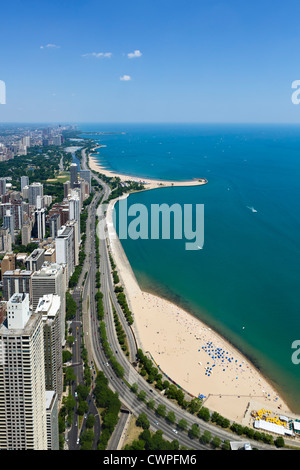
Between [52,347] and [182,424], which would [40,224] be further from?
[182,424]

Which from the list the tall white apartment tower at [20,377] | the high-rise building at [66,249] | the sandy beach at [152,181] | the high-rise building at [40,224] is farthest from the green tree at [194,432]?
the sandy beach at [152,181]

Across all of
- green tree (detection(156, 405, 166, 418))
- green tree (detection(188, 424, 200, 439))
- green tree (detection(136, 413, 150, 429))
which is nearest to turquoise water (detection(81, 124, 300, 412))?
green tree (detection(188, 424, 200, 439))

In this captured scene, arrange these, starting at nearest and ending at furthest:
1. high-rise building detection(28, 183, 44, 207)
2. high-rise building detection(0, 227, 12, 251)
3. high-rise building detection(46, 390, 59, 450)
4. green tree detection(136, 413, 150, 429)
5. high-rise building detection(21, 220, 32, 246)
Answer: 1. high-rise building detection(46, 390, 59, 450)
2. green tree detection(136, 413, 150, 429)
3. high-rise building detection(0, 227, 12, 251)
4. high-rise building detection(21, 220, 32, 246)
5. high-rise building detection(28, 183, 44, 207)

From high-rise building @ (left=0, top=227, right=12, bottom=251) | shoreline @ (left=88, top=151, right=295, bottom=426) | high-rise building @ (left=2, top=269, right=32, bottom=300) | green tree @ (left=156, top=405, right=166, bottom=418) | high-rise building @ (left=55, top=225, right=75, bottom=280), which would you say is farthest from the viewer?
high-rise building @ (left=0, top=227, right=12, bottom=251)

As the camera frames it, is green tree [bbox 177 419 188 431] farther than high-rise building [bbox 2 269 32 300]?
No

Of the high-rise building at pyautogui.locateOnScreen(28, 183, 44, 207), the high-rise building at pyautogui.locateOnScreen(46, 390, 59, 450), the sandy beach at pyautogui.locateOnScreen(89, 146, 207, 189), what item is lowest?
the high-rise building at pyautogui.locateOnScreen(46, 390, 59, 450)

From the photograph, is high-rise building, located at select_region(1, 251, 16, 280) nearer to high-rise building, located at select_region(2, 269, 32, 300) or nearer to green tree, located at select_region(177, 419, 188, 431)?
high-rise building, located at select_region(2, 269, 32, 300)

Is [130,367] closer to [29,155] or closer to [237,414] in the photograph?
[237,414]

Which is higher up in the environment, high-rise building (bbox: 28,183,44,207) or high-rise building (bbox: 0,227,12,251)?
high-rise building (bbox: 28,183,44,207)
